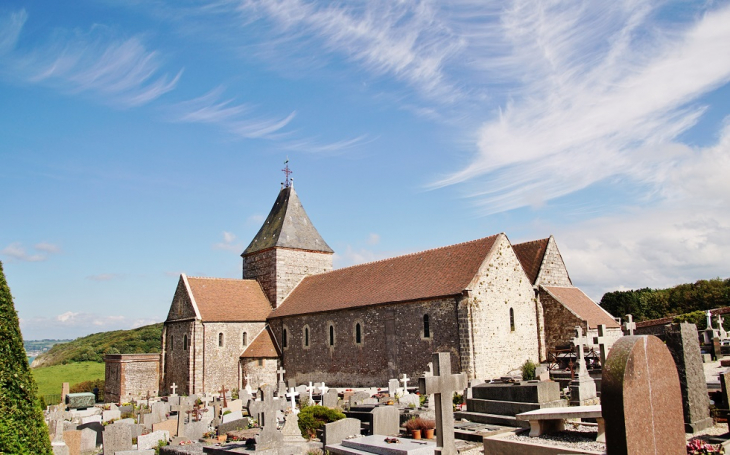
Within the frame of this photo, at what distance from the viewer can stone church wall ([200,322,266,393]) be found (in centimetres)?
3036

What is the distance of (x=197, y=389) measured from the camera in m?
29.7

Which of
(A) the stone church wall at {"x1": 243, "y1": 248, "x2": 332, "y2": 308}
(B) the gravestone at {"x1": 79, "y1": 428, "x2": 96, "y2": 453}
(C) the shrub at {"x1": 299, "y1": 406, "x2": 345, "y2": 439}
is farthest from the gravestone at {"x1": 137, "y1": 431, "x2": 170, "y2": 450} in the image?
(A) the stone church wall at {"x1": 243, "y1": 248, "x2": 332, "y2": 308}

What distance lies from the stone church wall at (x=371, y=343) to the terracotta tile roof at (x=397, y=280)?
1.56 feet

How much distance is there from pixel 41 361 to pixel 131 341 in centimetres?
1629

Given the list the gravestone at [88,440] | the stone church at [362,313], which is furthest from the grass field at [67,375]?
the gravestone at [88,440]

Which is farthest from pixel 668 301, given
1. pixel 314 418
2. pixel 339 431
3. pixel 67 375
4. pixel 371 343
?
pixel 67 375

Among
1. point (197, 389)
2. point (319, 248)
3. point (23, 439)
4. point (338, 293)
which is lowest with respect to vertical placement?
point (197, 389)

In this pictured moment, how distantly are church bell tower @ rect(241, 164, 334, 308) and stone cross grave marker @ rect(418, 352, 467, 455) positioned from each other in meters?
25.1

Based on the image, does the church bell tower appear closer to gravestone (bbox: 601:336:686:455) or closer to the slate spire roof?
the slate spire roof

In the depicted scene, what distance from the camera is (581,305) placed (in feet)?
82.2

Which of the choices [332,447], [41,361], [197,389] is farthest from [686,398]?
[41,361]

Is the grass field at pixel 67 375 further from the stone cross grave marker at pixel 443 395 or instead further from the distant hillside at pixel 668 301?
the distant hillside at pixel 668 301

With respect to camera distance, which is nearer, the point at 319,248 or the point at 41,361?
the point at 319,248

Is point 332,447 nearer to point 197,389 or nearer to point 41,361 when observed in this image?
point 197,389
